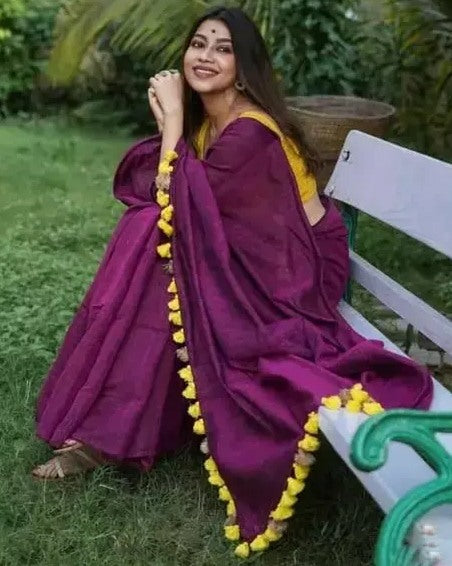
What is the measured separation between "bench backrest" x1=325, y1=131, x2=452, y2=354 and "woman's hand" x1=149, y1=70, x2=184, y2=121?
2.02ft

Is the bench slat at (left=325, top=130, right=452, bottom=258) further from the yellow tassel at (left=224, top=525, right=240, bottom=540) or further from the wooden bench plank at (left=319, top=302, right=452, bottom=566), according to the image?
the yellow tassel at (left=224, top=525, right=240, bottom=540)

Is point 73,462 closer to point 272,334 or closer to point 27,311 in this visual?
point 272,334

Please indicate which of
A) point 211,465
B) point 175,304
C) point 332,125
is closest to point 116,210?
point 332,125

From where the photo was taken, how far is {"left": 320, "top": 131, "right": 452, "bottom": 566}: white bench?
7.05 feet

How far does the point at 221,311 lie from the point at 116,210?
3.67m

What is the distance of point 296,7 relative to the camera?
6.28m

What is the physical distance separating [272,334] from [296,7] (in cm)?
389

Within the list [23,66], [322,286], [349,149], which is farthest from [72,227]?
[23,66]

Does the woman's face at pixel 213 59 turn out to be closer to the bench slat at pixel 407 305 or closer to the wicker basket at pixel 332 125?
the bench slat at pixel 407 305

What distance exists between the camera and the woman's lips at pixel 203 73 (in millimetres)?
3098

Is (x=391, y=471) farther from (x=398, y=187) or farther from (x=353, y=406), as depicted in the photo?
(x=398, y=187)

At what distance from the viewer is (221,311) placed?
113 inches

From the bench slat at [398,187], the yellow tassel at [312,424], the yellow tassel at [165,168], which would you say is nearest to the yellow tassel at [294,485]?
the yellow tassel at [312,424]

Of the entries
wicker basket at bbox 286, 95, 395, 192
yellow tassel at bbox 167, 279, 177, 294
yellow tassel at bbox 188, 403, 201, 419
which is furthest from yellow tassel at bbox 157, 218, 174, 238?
wicker basket at bbox 286, 95, 395, 192
